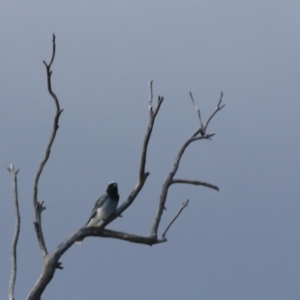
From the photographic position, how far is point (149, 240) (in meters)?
10.1

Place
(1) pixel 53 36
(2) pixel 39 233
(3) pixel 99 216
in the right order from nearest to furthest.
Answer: (1) pixel 53 36
(2) pixel 39 233
(3) pixel 99 216

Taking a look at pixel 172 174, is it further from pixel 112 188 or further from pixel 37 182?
pixel 112 188

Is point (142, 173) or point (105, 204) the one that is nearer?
point (142, 173)

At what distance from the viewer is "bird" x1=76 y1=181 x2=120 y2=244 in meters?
15.2

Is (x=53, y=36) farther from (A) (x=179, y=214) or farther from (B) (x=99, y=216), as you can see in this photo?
(B) (x=99, y=216)

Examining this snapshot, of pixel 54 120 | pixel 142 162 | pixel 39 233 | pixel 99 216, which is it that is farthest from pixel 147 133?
pixel 99 216

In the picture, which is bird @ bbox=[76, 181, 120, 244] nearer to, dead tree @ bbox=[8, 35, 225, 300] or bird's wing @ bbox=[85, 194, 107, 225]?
bird's wing @ bbox=[85, 194, 107, 225]

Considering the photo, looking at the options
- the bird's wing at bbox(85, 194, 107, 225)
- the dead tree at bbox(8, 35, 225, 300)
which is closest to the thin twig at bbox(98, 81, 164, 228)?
the dead tree at bbox(8, 35, 225, 300)

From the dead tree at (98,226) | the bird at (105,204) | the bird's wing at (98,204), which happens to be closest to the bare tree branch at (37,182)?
the dead tree at (98,226)

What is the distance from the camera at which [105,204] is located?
51.5ft

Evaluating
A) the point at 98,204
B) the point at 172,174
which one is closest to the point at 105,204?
the point at 98,204

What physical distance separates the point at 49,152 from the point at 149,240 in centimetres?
175

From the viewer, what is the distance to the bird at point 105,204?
15.2 metres

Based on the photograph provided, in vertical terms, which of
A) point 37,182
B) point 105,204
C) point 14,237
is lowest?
point 14,237
